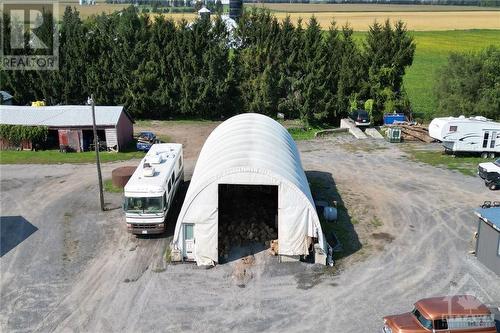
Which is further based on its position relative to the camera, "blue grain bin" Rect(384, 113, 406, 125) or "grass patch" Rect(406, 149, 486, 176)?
"blue grain bin" Rect(384, 113, 406, 125)

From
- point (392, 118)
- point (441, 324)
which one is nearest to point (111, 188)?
point (441, 324)

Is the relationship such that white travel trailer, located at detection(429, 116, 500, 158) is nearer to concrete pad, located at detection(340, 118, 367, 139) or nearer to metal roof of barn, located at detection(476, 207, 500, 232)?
concrete pad, located at detection(340, 118, 367, 139)

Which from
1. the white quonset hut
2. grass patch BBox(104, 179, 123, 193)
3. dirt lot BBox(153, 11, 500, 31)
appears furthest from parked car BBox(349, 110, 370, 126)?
dirt lot BBox(153, 11, 500, 31)

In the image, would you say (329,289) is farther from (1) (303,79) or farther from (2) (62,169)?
(1) (303,79)

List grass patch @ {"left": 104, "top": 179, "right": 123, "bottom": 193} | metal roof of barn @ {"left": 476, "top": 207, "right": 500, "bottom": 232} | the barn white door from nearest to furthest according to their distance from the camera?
metal roof of barn @ {"left": 476, "top": 207, "right": 500, "bottom": 232} < the barn white door < grass patch @ {"left": 104, "top": 179, "right": 123, "bottom": 193}

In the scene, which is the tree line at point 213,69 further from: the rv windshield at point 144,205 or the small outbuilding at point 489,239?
the small outbuilding at point 489,239

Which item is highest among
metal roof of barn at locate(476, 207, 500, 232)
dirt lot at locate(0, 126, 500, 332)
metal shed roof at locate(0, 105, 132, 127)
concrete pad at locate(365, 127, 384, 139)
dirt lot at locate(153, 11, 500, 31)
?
dirt lot at locate(153, 11, 500, 31)

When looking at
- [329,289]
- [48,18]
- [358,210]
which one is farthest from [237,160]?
[48,18]

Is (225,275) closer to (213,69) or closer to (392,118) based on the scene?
(392,118)
